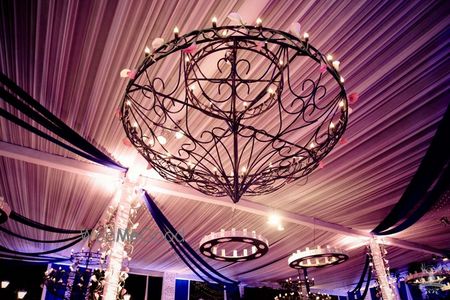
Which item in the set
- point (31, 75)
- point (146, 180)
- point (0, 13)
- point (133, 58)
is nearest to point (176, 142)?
point (146, 180)

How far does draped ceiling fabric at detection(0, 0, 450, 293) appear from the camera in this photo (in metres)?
2.64

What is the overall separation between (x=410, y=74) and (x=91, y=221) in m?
6.14

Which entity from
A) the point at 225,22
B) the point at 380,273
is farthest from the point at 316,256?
the point at 225,22

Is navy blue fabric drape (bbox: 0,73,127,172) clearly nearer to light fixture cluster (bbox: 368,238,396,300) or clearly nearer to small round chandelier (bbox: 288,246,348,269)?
small round chandelier (bbox: 288,246,348,269)

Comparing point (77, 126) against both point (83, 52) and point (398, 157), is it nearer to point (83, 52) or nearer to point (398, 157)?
point (83, 52)

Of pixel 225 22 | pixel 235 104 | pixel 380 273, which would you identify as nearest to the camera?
pixel 235 104

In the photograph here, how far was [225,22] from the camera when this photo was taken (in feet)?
8.96

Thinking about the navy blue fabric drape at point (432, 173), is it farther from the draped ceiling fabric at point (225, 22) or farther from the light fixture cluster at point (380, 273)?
the light fixture cluster at point (380, 273)

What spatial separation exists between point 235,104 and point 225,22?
985 mm

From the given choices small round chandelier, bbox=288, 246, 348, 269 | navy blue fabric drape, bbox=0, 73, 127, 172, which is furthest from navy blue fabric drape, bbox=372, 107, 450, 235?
navy blue fabric drape, bbox=0, 73, 127, 172

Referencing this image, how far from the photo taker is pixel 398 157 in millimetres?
4586

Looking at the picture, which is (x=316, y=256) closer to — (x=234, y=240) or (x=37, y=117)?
(x=234, y=240)

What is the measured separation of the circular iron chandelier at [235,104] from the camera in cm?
190

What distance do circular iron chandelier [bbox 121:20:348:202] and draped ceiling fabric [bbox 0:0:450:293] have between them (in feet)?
0.88
